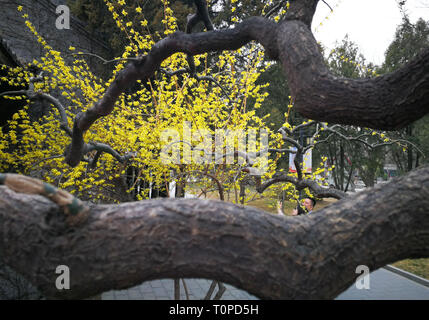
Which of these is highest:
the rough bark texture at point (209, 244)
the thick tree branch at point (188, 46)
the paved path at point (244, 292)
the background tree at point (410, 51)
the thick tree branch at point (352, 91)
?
the background tree at point (410, 51)

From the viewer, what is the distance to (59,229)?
41.7 inches

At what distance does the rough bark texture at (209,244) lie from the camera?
40.9 inches

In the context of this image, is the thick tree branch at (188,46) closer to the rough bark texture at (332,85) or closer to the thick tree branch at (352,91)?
the rough bark texture at (332,85)

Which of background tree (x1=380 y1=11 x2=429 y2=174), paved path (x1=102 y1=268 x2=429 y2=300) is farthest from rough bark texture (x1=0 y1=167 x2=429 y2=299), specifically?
background tree (x1=380 y1=11 x2=429 y2=174)

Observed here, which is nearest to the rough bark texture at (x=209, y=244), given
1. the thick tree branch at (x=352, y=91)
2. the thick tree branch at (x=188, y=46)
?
the thick tree branch at (x=352, y=91)

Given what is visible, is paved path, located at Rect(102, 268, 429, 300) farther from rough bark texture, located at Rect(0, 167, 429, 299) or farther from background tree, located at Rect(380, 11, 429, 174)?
background tree, located at Rect(380, 11, 429, 174)

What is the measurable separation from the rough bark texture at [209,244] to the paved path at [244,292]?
4.94 metres

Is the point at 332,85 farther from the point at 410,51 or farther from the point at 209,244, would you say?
the point at 410,51

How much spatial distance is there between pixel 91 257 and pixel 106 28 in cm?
935

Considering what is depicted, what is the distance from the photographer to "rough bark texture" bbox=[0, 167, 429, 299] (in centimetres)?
104

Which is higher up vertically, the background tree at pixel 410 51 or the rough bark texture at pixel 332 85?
the background tree at pixel 410 51
